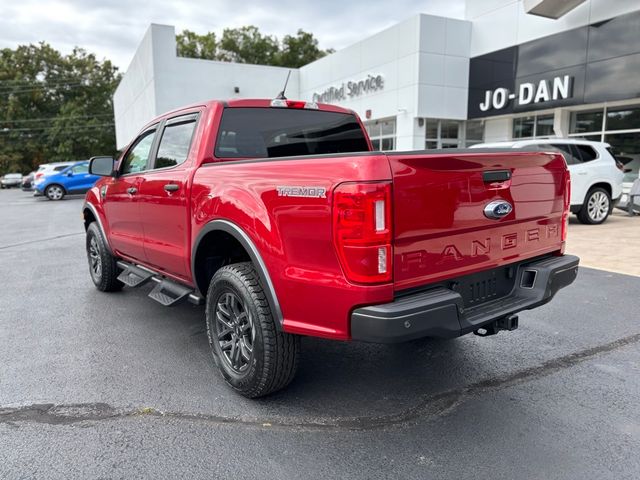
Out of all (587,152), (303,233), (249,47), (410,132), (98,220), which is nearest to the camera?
(303,233)

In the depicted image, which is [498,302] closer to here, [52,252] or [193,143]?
[193,143]

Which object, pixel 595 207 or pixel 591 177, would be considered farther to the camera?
pixel 595 207

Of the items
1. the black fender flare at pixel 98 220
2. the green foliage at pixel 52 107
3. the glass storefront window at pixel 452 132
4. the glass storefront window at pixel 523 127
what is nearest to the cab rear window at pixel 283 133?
the black fender flare at pixel 98 220

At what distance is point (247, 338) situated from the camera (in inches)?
126

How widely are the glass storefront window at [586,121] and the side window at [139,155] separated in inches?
611

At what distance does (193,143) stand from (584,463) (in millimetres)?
3258

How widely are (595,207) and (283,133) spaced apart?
8.98 m

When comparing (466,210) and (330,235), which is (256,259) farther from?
(466,210)

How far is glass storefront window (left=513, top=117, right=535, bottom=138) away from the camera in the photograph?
59.7 ft

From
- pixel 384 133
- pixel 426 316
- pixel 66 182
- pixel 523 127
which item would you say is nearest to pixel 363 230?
pixel 426 316

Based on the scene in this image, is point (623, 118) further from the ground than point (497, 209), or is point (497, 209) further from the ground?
point (623, 118)

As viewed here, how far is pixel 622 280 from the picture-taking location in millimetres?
6129

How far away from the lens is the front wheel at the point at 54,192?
2225 cm

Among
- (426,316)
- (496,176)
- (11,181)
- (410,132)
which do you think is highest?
(410,132)
